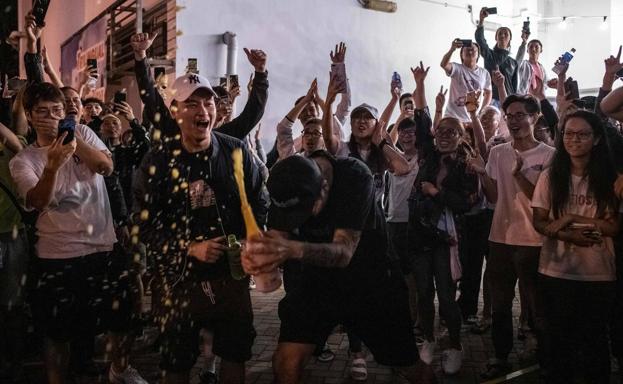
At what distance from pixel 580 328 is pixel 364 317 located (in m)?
1.62

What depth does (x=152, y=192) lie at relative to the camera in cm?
354

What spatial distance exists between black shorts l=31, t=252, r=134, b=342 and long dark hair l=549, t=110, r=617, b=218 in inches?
127

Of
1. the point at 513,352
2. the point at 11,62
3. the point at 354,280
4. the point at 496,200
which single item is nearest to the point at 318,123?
the point at 496,200

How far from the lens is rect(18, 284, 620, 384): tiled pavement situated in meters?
4.87

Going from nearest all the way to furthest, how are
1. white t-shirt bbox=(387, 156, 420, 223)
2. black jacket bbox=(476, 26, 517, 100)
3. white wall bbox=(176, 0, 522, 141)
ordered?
white t-shirt bbox=(387, 156, 420, 223)
black jacket bbox=(476, 26, 517, 100)
white wall bbox=(176, 0, 522, 141)

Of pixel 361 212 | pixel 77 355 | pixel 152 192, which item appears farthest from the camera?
pixel 77 355

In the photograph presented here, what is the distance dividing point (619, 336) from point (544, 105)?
274cm

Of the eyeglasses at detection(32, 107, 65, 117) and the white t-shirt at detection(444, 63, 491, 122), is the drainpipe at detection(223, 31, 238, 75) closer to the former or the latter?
the white t-shirt at detection(444, 63, 491, 122)

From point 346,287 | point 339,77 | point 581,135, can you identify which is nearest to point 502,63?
point 339,77

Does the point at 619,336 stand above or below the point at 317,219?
below

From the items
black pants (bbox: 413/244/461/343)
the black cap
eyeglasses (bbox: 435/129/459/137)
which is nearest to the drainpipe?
eyeglasses (bbox: 435/129/459/137)

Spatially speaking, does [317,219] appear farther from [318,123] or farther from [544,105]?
[544,105]

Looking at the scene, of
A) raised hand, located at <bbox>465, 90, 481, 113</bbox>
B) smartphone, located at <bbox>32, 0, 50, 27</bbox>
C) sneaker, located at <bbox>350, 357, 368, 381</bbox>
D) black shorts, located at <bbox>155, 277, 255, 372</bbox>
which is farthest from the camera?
raised hand, located at <bbox>465, 90, 481, 113</bbox>

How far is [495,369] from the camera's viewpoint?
4.80 meters
